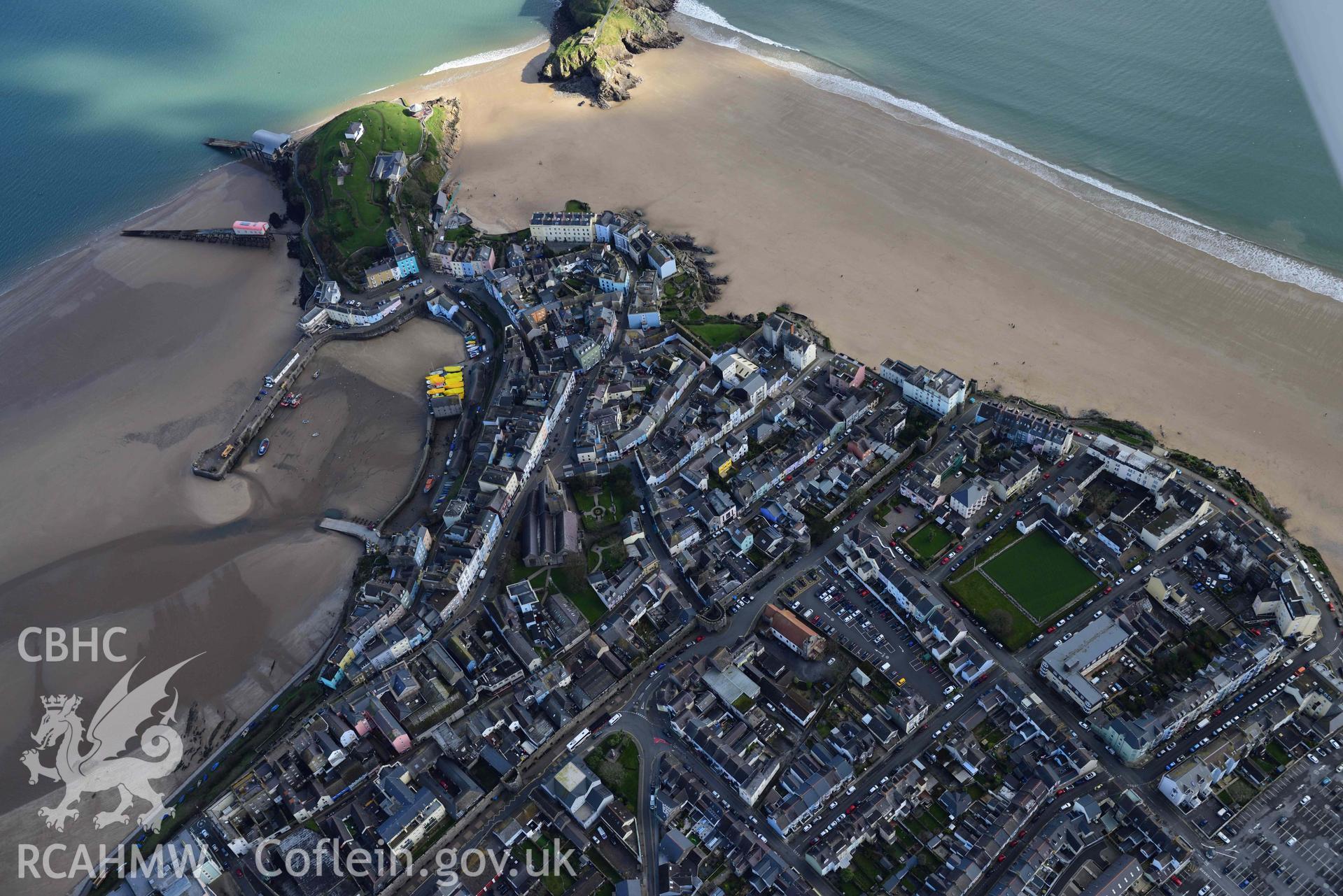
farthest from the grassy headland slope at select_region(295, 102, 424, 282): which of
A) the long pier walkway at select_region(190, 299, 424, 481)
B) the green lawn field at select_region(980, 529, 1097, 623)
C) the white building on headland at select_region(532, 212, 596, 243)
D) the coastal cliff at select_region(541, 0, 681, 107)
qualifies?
the green lawn field at select_region(980, 529, 1097, 623)

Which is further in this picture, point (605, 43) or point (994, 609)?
point (605, 43)


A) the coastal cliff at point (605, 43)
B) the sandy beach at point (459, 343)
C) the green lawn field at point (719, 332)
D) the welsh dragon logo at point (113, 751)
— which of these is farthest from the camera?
the coastal cliff at point (605, 43)

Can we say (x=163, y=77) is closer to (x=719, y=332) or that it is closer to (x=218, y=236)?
(x=218, y=236)

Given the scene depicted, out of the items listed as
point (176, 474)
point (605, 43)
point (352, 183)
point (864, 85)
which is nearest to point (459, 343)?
point (176, 474)

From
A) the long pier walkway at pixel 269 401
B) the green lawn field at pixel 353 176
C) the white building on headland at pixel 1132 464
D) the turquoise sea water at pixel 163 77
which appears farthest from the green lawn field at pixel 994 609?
the turquoise sea water at pixel 163 77

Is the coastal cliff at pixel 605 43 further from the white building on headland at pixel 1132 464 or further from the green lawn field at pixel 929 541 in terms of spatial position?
the white building on headland at pixel 1132 464

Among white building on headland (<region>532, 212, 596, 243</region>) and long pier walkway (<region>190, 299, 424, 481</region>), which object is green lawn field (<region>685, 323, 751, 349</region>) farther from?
long pier walkway (<region>190, 299, 424, 481</region>)
